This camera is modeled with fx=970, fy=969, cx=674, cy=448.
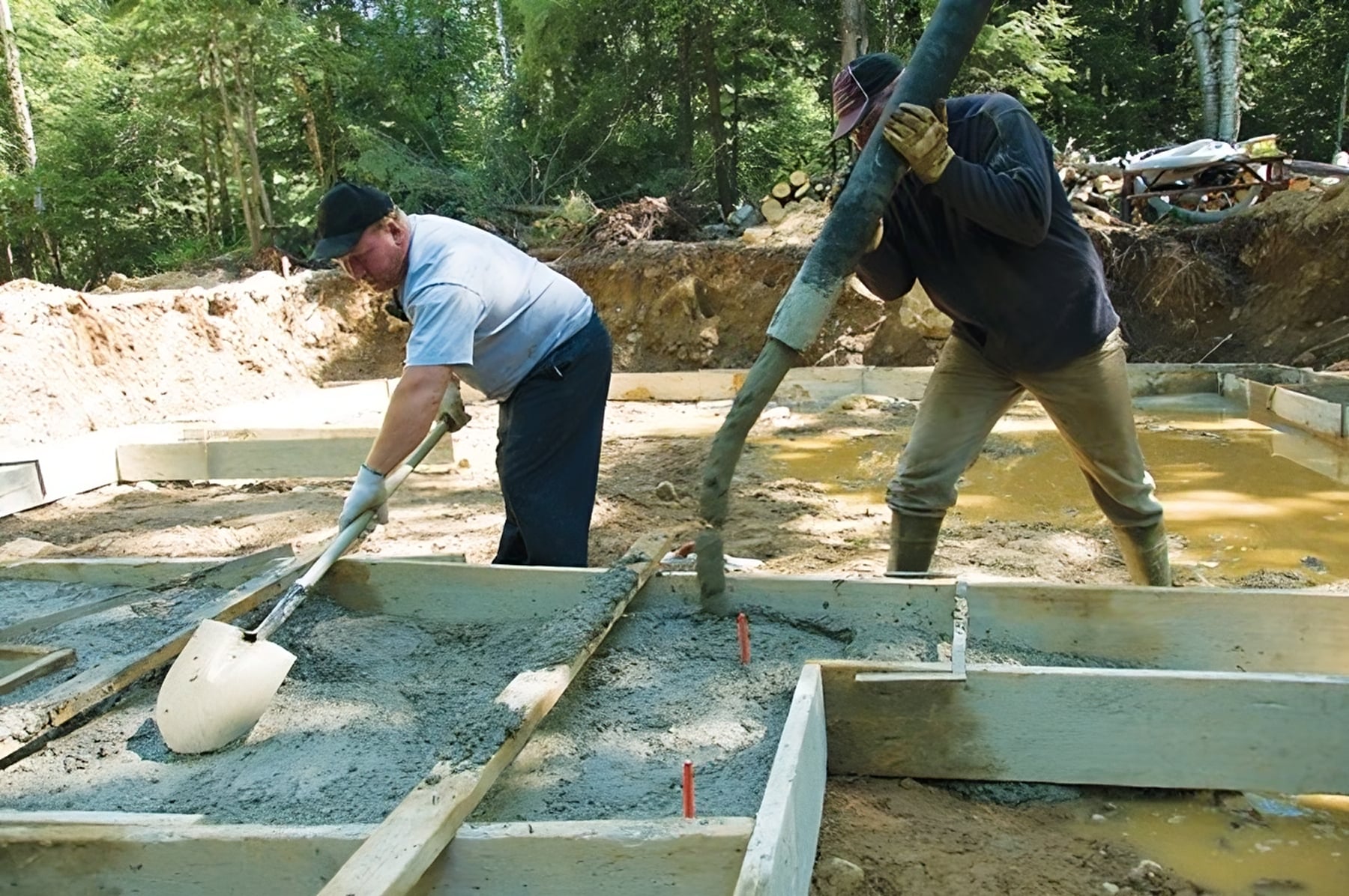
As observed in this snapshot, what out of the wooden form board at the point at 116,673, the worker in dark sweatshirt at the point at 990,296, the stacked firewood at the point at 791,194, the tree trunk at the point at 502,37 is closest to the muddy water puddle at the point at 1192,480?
the worker in dark sweatshirt at the point at 990,296

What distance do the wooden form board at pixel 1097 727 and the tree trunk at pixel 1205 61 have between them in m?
15.1

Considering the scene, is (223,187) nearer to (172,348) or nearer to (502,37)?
(502,37)

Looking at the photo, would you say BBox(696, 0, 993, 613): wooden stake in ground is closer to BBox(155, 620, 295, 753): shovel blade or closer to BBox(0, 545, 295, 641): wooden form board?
BBox(155, 620, 295, 753): shovel blade

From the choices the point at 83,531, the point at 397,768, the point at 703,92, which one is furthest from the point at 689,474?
the point at 703,92

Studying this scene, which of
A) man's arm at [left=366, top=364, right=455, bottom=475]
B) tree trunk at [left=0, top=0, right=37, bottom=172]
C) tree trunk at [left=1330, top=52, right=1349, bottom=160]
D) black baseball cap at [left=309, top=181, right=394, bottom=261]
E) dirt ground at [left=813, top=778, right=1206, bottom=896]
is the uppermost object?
tree trunk at [left=0, top=0, right=37, bottom=172]

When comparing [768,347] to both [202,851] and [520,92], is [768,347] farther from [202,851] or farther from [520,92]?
[520,92]

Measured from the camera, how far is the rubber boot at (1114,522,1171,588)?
116 inches

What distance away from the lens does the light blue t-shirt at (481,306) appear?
2721mm

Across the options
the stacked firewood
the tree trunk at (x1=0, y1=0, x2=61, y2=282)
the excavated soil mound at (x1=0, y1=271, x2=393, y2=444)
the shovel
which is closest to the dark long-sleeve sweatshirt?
the shovel

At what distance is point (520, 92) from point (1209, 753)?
16.7m

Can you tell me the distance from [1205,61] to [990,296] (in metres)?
14.6

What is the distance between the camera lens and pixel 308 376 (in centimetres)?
1097

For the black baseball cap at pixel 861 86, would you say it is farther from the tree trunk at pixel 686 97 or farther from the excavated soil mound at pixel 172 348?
the tree trunk at pixel 686 97

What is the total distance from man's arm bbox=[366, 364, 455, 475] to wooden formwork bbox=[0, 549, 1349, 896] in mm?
432
